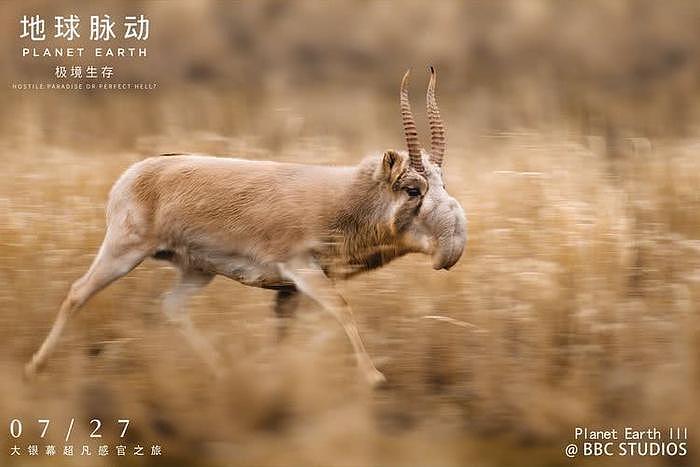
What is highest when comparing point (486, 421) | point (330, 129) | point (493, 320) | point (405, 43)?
point (405, 43)

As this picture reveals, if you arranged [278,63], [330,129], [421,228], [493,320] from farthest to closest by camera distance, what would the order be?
[278,63] < [330,129] < [493,320] < [421,228]

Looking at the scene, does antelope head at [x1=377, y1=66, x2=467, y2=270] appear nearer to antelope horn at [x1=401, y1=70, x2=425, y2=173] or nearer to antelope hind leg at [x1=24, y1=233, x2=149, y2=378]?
antelope horn at [x1=401, y1=70, x2=425, y2=173]

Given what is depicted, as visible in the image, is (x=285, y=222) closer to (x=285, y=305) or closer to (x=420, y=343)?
(x=285, y=305)

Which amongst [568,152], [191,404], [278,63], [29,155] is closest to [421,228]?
[191,404]

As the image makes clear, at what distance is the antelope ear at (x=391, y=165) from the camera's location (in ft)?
20.1

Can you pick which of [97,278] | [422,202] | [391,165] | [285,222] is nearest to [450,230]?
[422,202]

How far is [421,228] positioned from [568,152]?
9.95 feet

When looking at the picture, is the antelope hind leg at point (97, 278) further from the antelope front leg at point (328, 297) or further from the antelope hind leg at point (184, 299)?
the antelope front leg at point (328, 297)

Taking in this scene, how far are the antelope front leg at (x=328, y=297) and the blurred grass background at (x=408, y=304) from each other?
168mm

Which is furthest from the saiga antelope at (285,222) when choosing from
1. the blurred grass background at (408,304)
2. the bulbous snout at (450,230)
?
the blurred grass background at (408,304)

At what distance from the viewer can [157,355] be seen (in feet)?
21.5

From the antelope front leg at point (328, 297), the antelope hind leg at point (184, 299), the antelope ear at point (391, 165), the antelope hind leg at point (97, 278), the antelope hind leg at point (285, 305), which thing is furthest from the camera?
the antelope hind leg at point (184, 299)

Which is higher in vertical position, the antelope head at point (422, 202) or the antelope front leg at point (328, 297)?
the antelope head at point (422, 202)

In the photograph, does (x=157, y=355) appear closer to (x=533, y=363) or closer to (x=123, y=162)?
(x=533, y=363)
